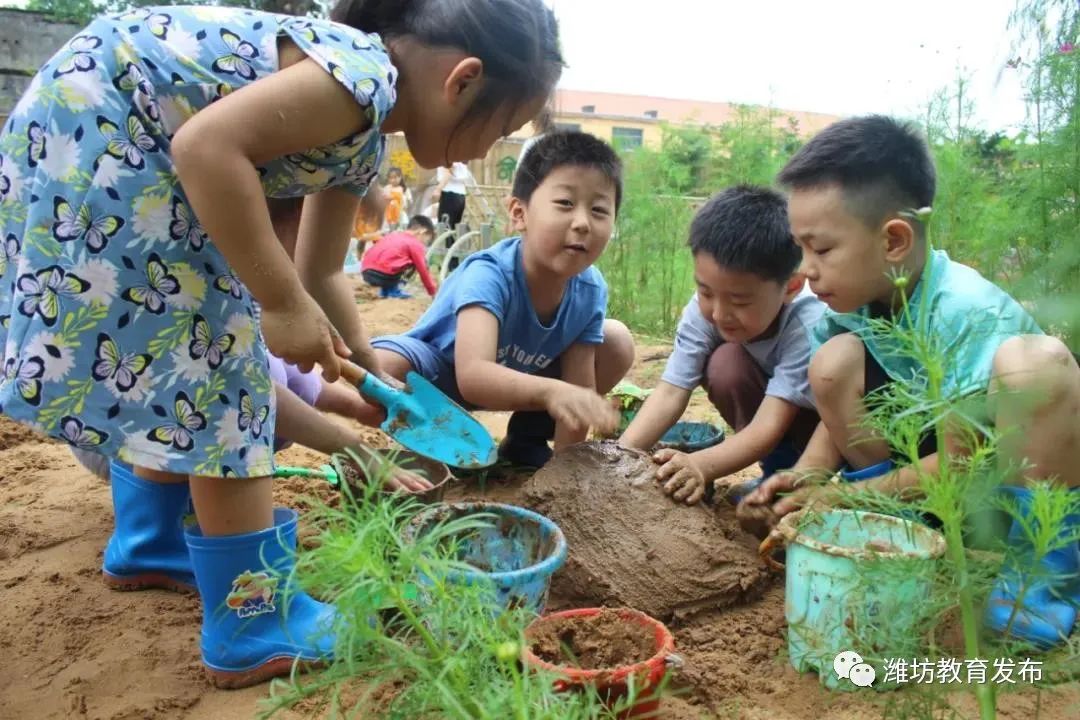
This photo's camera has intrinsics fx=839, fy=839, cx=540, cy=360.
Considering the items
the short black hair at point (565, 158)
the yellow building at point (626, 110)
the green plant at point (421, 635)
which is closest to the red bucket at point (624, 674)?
the green plant at point (421, 635)

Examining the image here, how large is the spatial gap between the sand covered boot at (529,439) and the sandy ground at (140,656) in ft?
3.38

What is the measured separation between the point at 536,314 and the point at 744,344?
0.68 m

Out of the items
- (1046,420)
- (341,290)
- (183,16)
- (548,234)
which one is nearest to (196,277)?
(183,16)

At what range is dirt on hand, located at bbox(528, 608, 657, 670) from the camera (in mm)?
1455

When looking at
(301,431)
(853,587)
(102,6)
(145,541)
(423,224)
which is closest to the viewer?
(853,587)

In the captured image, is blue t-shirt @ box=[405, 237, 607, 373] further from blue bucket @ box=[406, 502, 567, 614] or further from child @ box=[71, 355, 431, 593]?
blue bucket @ box=[406, 502, 567, 614]

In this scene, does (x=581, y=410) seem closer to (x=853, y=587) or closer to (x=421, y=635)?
(x=853, y=587)

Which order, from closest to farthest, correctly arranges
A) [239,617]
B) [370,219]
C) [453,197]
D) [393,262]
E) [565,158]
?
[239,617]
[565,158]
[393,262]
[370,219]
[453,197]

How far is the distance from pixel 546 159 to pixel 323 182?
3.56ft

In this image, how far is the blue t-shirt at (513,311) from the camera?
105 inches

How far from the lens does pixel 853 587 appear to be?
1.47 m

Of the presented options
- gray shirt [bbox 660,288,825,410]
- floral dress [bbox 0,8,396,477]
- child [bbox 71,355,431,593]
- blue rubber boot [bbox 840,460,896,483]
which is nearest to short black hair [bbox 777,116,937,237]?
gray shirt [bbox 660,288,825,410]

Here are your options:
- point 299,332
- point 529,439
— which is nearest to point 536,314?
point 529,439

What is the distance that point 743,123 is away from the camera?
20.5 ft
